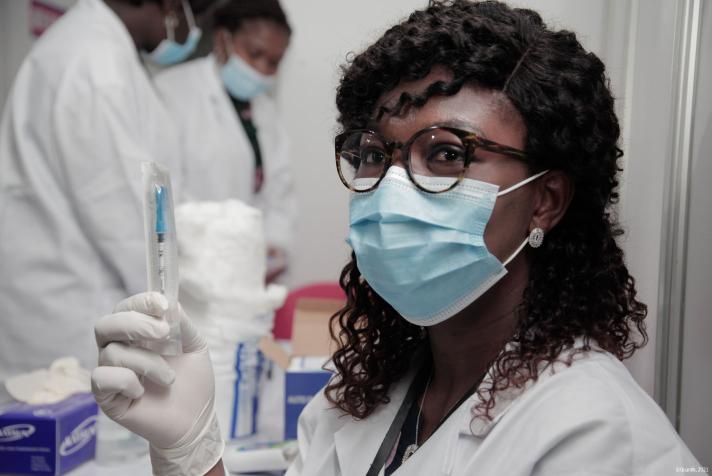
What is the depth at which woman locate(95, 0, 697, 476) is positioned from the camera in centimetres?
89

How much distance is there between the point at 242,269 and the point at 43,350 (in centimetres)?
104

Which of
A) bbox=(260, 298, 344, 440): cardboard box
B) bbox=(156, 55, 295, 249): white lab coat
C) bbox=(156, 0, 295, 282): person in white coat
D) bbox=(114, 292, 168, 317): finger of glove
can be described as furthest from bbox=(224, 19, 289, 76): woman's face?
bbox=(114, 292, 168, 317): finger of glove

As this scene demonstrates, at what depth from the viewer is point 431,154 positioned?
37.6 inches

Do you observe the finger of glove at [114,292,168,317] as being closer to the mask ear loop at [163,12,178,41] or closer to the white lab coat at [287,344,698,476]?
the white lab coat at [287,344,698,476]

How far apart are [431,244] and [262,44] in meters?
1.91

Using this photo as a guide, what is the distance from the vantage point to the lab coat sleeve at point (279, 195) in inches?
102

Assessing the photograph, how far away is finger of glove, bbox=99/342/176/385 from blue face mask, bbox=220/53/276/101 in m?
1.79

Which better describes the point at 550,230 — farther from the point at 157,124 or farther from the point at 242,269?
the point at 157,124

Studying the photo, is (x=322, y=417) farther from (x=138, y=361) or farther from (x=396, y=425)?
(x=138, y=361)

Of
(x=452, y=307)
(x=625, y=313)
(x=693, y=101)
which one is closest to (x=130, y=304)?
(x=452, y=307)

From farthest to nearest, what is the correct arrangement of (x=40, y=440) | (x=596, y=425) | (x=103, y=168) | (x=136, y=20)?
(x=136, y=20) < (x=103, y=168) < (x=40, y=440) < (x=596, y=425)

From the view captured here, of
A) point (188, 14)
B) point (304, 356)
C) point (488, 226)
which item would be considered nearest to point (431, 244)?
point (488, 226)

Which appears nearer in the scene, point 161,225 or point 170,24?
point 161,225

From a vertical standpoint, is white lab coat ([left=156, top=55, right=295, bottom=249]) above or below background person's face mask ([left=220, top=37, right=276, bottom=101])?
below
